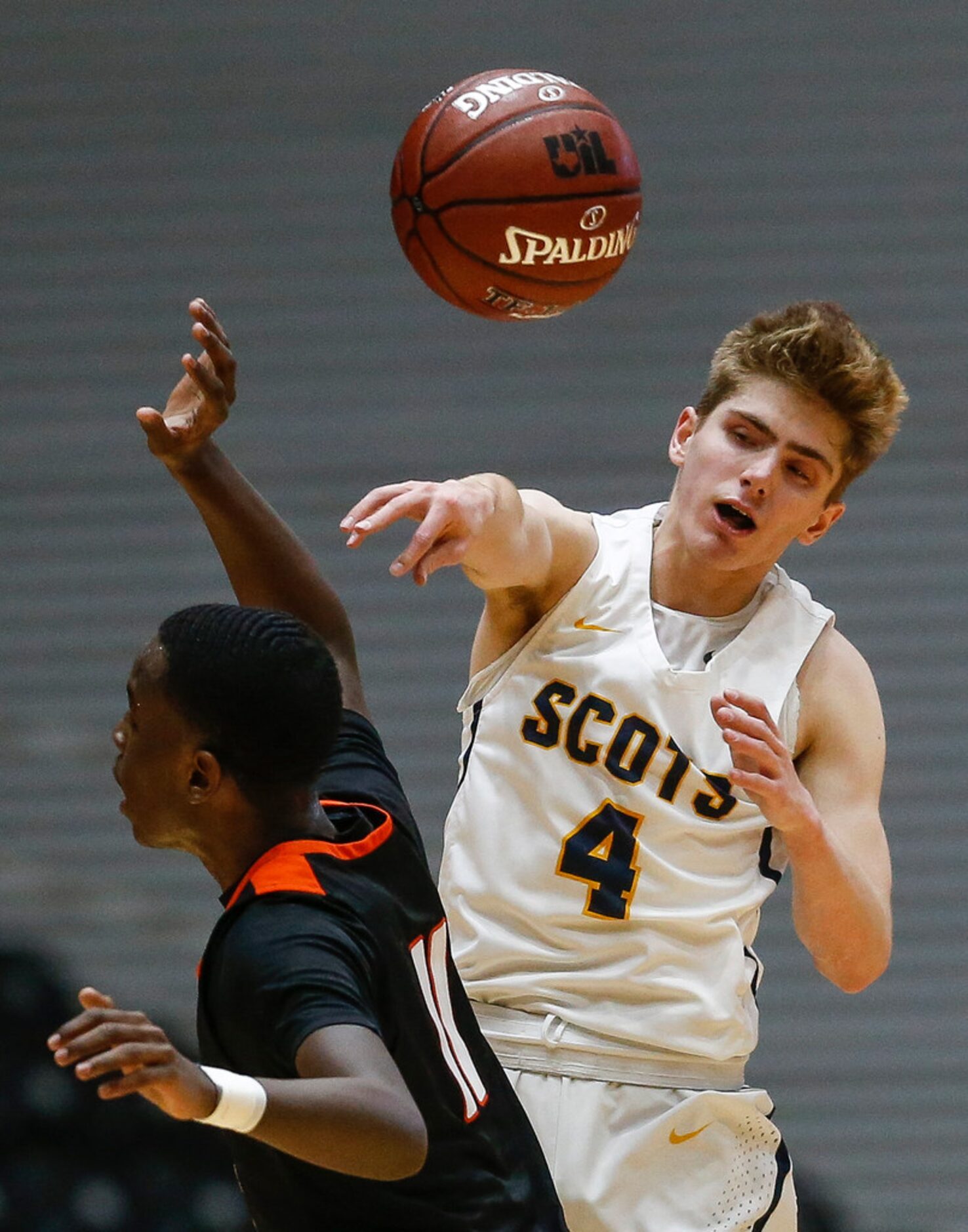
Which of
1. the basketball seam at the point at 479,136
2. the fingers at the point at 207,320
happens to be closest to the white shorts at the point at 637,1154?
the fingers at the point at 207,320

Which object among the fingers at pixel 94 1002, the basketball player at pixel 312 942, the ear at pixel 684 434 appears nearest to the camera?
the fingers at pixel 94 1002

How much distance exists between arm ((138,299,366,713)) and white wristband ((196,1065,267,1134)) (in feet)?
3.70

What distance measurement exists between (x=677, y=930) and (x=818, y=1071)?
2.63 m

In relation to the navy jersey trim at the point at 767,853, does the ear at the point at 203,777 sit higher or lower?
higher

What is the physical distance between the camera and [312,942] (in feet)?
7.02

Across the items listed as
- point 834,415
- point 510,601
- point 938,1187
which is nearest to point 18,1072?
point 938,1187

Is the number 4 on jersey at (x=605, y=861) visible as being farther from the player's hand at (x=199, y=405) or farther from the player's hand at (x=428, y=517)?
the player's hand at (x=199, y=405)

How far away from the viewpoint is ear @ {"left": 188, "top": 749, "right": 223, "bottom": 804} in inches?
92.5

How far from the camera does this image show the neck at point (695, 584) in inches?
134

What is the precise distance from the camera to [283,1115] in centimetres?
190

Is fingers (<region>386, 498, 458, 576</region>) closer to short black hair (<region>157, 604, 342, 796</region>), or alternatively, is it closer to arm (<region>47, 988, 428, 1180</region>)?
short black hair (<region>157, 604, 342, 796</region>)

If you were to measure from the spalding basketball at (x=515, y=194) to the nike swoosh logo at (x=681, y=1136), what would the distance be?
147 cm

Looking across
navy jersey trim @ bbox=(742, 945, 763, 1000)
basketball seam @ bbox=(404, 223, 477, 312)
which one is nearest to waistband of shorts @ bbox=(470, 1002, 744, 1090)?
navy jersey trim @ bbox=(742, 945, 763, 1000)

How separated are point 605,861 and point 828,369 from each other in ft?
3.10
